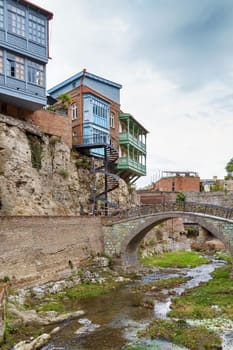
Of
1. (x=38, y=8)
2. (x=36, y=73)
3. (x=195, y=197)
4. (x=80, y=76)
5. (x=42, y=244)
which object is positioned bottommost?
(x=42, y=244)

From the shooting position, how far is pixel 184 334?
15.2 m

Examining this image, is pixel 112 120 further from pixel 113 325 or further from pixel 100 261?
pixel 113 325

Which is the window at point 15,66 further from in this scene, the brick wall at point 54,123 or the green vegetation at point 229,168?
the green vegetation at point 229,168

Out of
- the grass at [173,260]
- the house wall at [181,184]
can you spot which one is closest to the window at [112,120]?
the grass at [173,260]

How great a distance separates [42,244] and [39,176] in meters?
9.26

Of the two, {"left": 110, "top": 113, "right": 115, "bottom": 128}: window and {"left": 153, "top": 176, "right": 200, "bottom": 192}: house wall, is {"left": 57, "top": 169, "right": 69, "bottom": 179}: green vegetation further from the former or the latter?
{"left": 153, "top": 176, "right": 200, "bottom": 192}: house wall

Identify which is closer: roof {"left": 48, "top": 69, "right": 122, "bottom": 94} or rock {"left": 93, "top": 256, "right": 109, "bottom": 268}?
rock {"left": 93, "top": 256, "right": 109, "bottom": 268}

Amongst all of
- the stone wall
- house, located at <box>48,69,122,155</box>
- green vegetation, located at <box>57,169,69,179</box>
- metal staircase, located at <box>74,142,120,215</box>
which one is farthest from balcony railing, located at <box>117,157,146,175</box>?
green vegetation, located at <box>57,169,69,179</box>

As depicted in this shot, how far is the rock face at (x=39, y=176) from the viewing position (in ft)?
91.5

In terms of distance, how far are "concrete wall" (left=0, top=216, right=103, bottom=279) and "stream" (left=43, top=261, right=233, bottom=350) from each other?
3.47 meters

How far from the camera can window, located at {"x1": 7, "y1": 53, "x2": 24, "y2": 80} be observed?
2873 centimetres

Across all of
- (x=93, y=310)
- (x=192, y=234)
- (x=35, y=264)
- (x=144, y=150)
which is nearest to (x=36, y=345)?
(x=93, y=310)

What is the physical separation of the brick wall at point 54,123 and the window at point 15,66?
433cm

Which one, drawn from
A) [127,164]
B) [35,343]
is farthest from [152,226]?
[35,343]
